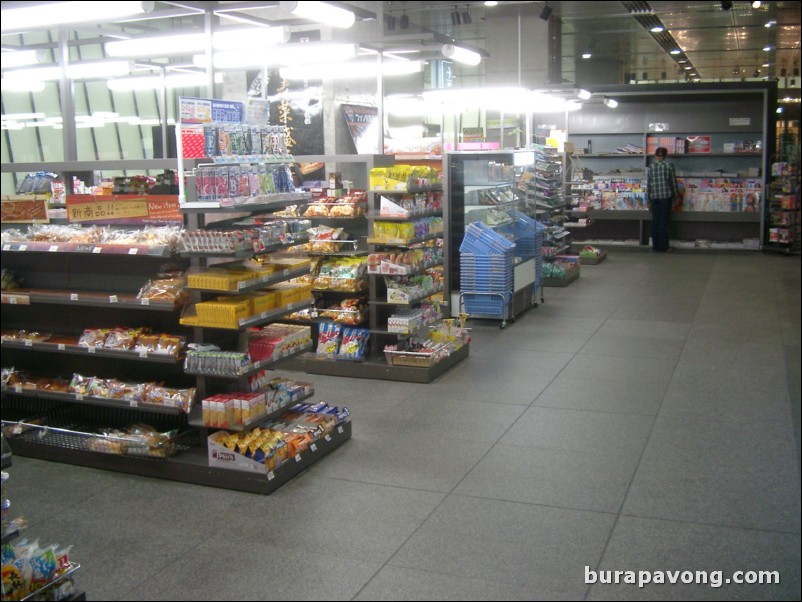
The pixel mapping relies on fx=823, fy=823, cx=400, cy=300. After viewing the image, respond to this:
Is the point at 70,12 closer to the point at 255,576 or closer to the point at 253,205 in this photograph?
the point at 253,205

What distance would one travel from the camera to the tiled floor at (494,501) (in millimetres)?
3875

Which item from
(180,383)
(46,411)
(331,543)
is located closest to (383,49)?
(180,383)

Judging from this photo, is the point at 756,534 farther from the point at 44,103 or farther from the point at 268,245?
the point at 44,103

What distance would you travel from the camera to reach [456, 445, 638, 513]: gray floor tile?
15.5 ft

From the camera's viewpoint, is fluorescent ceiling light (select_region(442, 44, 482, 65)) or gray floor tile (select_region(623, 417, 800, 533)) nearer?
gray floor tile (select_region(623, 417, 800, 533))

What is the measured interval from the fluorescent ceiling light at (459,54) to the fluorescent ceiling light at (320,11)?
241 centimetres

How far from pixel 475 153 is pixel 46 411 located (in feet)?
17.8

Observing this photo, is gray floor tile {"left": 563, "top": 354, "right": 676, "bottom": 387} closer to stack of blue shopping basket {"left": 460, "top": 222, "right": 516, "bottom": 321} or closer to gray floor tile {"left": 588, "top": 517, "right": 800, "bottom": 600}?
stack of blue shopping basket {"left": 460, "top": 222, "right": 516, "bottom": 321}

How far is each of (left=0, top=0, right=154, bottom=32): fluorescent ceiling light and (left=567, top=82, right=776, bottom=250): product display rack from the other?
12879 millimetres

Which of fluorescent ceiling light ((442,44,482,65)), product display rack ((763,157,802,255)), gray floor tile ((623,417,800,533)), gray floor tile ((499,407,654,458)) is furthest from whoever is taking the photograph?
product display rack ((763,157,802,255))

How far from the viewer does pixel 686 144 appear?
17078 mm

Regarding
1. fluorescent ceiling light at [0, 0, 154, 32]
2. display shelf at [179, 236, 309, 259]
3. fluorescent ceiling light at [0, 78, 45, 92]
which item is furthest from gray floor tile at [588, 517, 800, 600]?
fluorescent ceiling light at [0, 78, 45, 92]

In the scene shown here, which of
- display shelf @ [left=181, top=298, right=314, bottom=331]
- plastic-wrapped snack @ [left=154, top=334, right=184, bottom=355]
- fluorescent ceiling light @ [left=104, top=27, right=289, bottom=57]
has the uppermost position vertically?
fluorescent ceiling light @ [left=104, top=27, right=289, bottom=57]

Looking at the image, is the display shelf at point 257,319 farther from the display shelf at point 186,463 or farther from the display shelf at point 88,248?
the display shelf at point 186,463
